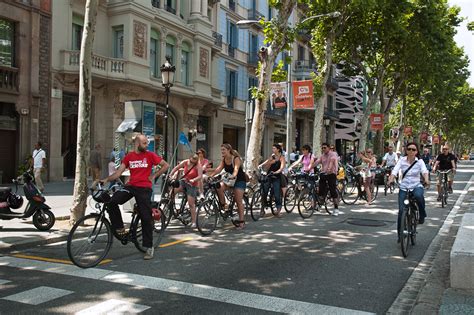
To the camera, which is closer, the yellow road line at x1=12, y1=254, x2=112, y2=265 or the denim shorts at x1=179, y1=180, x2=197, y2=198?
the yellow road line at x1=12, y1=254, x2=112, y2=265

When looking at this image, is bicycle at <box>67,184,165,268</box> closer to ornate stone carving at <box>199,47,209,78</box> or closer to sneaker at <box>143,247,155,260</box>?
sneaker at <box>143,247,155,260</box>

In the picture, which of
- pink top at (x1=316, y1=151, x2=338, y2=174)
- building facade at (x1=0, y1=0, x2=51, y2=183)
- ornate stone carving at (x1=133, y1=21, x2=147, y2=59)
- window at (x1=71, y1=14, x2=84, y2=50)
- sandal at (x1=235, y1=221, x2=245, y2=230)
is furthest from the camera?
ornate stone carving at (x1=133, y1=21, x2=147, y2=59)

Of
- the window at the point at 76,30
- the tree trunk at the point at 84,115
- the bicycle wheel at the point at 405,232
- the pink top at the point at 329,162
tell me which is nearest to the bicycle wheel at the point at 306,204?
the pink top at the point at 329,162

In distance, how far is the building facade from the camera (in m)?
18.0

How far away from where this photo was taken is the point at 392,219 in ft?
37.0

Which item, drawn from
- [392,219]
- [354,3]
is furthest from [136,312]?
[354,3]

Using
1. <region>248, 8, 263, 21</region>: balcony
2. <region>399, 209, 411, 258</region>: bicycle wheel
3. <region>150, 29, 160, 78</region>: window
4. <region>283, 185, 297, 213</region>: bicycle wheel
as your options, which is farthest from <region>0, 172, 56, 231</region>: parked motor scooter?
<region>248, 8, 263, 21</region>: balcony

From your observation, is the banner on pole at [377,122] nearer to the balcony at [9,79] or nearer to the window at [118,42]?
the window at [118,42]

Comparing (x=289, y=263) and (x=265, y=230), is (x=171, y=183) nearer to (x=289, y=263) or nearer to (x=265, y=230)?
(x=265, y=230)

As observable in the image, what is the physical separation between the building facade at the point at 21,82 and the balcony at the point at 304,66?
79.7ft

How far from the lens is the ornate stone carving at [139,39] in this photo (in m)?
22.0

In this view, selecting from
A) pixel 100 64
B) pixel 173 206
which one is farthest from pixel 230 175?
pixel 100 64

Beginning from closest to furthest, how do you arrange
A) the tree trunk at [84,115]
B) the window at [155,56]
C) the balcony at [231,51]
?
the tree trunk at [84,115] → the window at [155,56] → the balcony at [231,51]

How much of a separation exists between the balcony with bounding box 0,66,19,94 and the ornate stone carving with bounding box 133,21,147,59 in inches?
224
